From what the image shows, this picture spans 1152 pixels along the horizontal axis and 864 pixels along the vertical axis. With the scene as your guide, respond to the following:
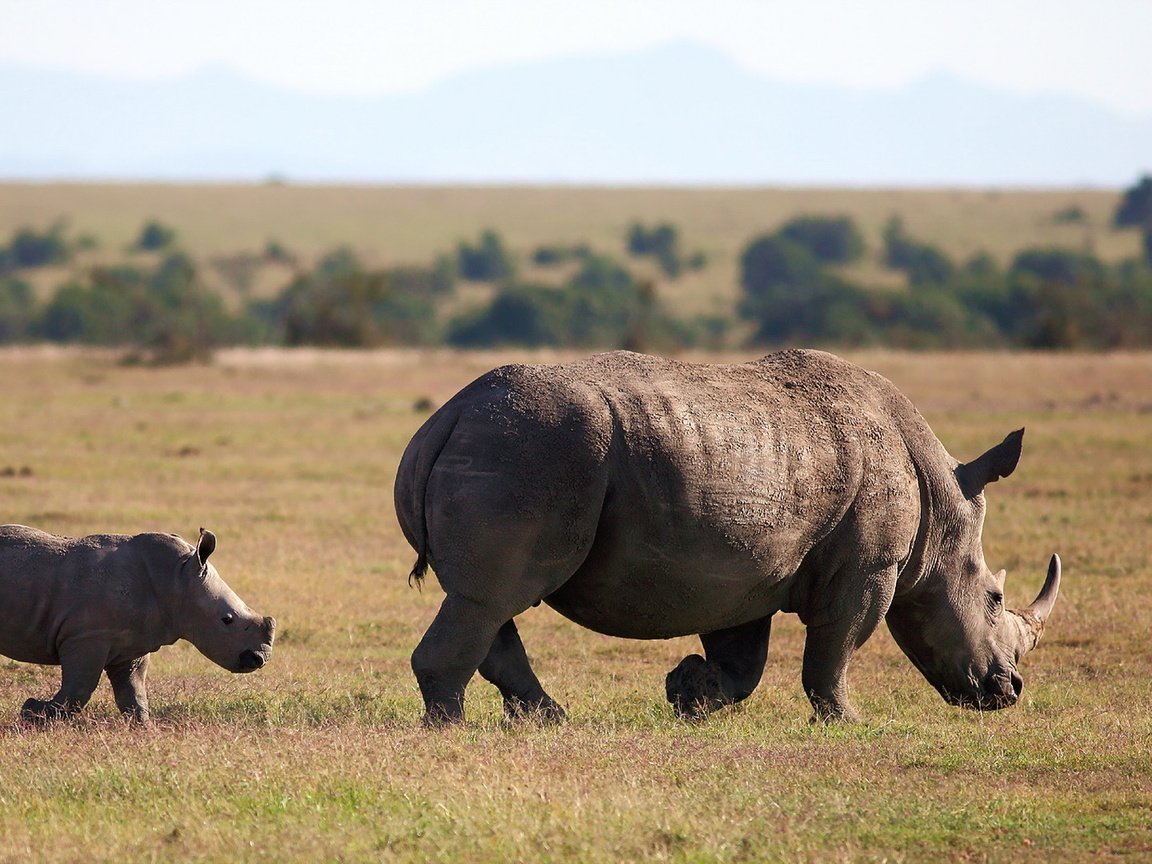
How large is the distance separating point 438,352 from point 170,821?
35.5m

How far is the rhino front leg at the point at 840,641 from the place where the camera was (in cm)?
884

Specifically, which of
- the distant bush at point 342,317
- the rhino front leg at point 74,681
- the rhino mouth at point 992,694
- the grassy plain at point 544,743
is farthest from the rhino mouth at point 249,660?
the distant bush at point 342,317

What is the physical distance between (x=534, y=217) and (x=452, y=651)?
8918cm

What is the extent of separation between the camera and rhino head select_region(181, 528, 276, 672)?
848cm

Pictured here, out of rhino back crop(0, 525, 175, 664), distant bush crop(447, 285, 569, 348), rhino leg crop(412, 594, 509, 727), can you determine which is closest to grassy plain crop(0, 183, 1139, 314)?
distant bush crop(447, 285, 569, 348)

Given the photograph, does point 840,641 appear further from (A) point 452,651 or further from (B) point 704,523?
(A) point 452,651

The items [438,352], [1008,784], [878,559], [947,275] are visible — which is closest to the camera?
[1008,784]

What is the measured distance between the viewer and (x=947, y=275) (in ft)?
243

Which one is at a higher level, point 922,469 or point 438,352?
point 922,469

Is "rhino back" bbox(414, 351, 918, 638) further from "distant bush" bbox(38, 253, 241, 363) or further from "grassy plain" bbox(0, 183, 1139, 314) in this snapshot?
"grassy plain" bbox(0, 183, 1139, 314)

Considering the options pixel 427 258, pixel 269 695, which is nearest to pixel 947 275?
pixel 427 258

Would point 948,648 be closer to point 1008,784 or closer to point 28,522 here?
point 1008,784

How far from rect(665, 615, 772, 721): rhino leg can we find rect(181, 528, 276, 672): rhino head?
2.21 metres

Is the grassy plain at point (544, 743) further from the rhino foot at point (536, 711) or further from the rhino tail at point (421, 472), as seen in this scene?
the rhino tail at point (421, 472)
